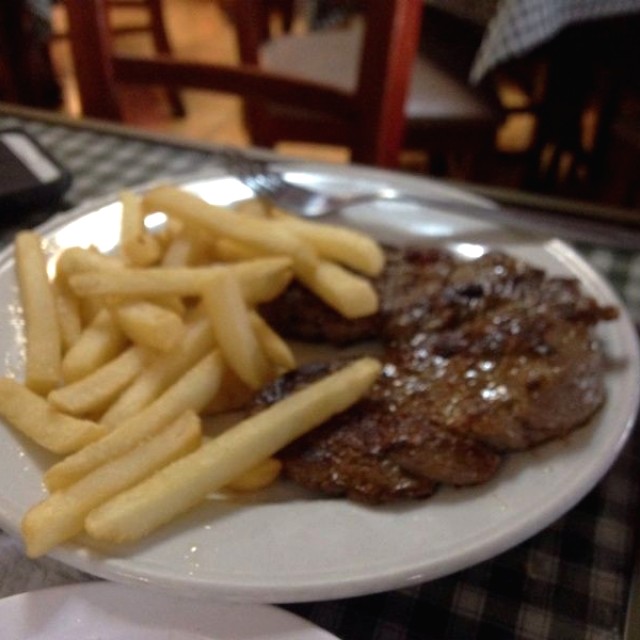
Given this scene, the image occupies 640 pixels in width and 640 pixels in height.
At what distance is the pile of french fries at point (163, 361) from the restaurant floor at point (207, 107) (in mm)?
1819

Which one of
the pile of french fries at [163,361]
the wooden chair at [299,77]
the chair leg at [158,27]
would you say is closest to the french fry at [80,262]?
the pile of french fries at [163,361]

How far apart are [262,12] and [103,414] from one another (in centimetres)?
304

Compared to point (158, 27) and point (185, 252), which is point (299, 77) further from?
point (158, 27)

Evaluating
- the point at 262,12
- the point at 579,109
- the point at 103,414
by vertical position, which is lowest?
the point at 579,109

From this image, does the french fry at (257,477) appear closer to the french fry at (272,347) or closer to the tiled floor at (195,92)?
the french fry at (272,347)

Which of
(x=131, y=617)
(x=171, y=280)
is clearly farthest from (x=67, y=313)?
(x=131, y=617)

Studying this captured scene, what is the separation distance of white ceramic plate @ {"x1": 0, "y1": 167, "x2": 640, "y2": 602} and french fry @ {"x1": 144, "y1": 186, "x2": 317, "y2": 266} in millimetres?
379

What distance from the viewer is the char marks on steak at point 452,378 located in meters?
0.87

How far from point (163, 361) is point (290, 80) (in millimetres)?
1195

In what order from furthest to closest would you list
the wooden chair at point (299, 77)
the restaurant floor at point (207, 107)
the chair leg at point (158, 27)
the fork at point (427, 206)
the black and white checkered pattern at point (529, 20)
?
the chair leg at point (158, 27), the restaurant floor at point (207, 107), the black and white checkered pattern at point (529, 20), the wooden chair at point (299, 77), the fork at point (427, 206)

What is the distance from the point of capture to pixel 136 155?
5.89 feet

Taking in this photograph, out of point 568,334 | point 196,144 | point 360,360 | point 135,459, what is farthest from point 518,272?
point 196,144

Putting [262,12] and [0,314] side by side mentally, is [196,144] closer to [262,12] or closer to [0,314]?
[0,314]

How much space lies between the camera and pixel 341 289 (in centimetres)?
111
